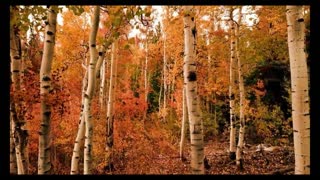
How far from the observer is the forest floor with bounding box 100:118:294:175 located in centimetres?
1103

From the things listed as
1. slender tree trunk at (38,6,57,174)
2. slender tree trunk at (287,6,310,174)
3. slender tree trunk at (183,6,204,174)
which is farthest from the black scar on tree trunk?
slender tree trunk at (38,6,57,174)

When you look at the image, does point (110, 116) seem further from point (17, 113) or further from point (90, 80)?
point (17, 113)

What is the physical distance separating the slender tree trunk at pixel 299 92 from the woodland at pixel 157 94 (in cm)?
1

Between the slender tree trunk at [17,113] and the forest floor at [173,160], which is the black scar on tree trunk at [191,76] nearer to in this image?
the slender tree trunk at [17,113]

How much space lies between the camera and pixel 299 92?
4066 mm

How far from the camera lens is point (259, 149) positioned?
15.0 meters

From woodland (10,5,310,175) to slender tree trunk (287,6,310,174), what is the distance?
0.01 metres

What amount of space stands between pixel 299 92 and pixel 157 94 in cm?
2224

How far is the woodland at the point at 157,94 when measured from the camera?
480 cm

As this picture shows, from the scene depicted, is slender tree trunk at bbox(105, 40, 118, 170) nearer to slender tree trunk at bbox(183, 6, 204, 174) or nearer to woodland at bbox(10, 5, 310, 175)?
woodland at bbox(10, 5, 310, 175)

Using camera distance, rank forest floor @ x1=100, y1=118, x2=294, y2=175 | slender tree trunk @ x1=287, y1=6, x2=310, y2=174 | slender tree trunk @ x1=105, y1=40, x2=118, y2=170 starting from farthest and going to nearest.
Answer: slender tree trunk @ x1=105, y1=40, x2=118, y2=170
forest floor @ x1=100, y1=118, x2=294, y2=175
slender tree trunk @ x1=287, y1=6, x2=310, y2=174

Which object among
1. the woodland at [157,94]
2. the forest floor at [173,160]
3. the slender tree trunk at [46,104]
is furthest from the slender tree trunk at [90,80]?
the forest floor at [173,160]
